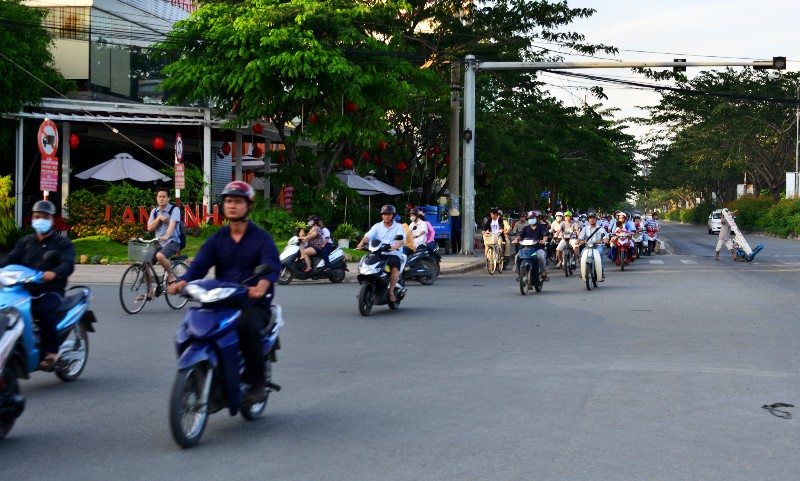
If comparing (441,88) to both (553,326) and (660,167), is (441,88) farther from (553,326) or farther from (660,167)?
(660,167)

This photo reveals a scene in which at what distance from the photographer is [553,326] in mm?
13508

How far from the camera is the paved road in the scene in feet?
19.6

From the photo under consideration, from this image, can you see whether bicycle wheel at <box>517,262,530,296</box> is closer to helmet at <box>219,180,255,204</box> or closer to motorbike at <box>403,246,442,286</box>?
motorbike at <box>403,246,442,286</box>

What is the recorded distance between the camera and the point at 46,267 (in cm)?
824

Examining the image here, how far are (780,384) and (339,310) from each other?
8070 mm

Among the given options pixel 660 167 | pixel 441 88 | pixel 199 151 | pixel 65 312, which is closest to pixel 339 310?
pixel 65 312

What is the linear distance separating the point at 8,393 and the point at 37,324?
175 cm

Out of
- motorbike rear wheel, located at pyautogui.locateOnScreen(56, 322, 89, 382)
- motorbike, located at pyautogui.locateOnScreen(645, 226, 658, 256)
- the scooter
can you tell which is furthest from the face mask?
motorbike, located at pyautogui.locateOnScreen(645, 226, 658, 256)

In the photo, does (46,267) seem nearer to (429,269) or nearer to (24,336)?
(24,336)

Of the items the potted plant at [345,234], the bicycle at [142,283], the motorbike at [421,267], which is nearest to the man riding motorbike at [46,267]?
the bicycle at [142,283]

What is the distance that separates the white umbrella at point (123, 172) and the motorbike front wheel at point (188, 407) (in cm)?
2513

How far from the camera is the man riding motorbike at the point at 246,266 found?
6.77 meters

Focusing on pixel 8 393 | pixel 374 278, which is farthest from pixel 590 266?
pixel 8 393

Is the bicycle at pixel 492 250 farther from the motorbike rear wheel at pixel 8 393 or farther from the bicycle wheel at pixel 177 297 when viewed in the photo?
the motorbike rear wheel at pixel 8 393
